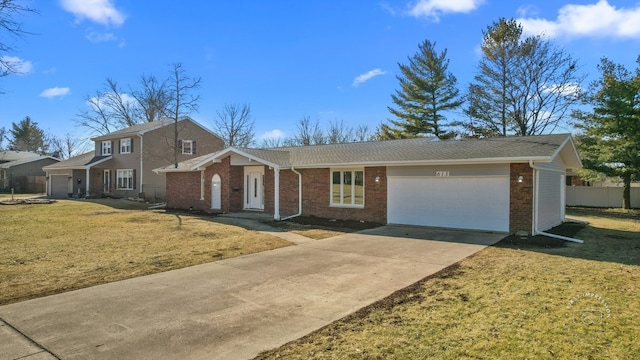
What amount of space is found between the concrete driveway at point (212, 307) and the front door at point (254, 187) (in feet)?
32.6

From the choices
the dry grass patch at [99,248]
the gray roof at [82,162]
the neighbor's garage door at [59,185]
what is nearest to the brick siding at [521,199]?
the dry grass patch at [99,248]

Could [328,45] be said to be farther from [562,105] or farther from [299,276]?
[562,105]

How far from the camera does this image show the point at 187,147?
32344mm

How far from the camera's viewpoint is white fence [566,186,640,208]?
83.8ft

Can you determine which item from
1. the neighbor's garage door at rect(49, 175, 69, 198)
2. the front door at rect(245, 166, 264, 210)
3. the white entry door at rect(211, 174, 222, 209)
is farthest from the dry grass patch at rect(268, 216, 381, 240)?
the neighbor's garage door at rect(49, 175, 69, 198)

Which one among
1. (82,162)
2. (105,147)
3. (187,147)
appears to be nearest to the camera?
(187,147)

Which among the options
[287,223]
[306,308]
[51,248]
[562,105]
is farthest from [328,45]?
→ [562,105]

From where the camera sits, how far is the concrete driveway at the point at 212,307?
13.7 feet

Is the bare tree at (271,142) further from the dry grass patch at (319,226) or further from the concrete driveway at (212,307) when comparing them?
the concrete driveway at (212,307)

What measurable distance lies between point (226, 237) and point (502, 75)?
1050 inches

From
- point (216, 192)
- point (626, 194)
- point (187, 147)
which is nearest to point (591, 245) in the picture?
point (216, 192)

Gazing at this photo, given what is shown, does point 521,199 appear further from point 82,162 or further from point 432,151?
point 82,162

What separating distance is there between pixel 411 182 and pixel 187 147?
2337 centimetres

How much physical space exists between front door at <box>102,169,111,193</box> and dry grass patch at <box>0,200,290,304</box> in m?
18.1
